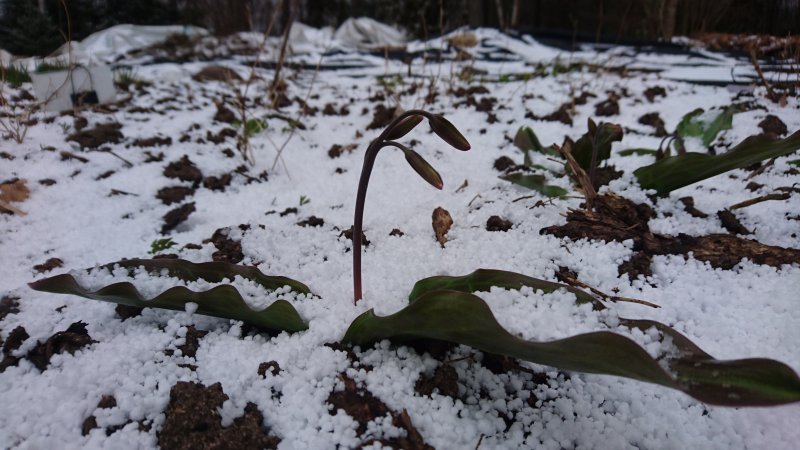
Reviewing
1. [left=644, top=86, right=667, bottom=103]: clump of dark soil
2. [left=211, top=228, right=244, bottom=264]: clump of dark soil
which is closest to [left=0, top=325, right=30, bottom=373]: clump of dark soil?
[left=211, top=228, right=244, bottom=264]: clump of dark soil

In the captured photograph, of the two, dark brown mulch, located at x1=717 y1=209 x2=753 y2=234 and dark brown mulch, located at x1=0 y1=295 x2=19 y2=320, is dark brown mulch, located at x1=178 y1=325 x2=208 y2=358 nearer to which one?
dark brown mulch, located at x1=0 y1=295 x2=19 y2=320

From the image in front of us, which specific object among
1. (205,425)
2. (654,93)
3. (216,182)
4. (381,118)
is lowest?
(205,425)

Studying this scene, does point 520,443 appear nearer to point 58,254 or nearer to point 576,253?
point 576,253

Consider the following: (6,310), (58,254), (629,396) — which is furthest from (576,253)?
(58,254)

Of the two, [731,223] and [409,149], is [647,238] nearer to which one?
[731,223]

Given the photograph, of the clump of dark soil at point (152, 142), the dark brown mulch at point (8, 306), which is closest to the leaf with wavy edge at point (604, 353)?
the dark brown mulch at point (8, 306)

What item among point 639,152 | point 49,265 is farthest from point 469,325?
point 639,152

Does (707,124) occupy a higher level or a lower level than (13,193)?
higher
